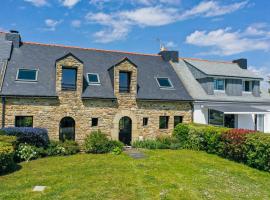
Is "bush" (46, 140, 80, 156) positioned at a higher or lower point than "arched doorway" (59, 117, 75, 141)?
lower

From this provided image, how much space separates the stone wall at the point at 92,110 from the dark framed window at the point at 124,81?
775mm

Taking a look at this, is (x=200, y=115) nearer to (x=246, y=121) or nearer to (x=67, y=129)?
(x=246, y=121)

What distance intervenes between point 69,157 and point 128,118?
7754 mm

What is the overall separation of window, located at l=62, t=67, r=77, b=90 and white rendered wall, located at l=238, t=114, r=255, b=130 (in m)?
18.2

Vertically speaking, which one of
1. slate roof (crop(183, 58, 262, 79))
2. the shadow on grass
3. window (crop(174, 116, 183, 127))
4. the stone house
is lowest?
the shadow on grass

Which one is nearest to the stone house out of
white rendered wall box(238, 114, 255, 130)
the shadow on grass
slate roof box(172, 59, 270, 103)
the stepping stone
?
slate roof box(172, 59, 270, 103)

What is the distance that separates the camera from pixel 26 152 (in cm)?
1823

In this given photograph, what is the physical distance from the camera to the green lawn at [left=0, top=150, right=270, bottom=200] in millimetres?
11820

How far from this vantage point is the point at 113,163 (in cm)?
1747

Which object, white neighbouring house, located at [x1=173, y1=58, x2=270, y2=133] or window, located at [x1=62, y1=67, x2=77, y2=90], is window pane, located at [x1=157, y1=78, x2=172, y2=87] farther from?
window, located at [x1=62, y1=67, x2=77, y2=90]

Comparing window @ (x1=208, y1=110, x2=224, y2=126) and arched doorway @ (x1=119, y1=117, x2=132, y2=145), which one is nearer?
arched doorway @ (x1=119, y1=117, x2=132, y2=145)

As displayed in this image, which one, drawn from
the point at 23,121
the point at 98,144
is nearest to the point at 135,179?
the point at 98,144

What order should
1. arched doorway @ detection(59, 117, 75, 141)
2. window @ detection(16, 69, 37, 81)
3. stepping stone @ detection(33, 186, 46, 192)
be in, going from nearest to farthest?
stepping stone @ detection(33, 186, 46, 192), window @ detection(16, 69, 37, 81), arched doorway @ detection(59, 117, 75, 141)

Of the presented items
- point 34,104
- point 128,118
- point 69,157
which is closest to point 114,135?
point 128,118
